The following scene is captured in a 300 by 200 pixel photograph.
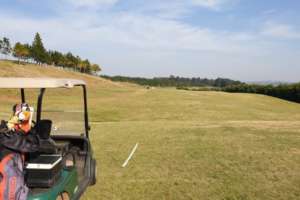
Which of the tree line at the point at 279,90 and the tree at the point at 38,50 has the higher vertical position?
the tree at the point at 38,50

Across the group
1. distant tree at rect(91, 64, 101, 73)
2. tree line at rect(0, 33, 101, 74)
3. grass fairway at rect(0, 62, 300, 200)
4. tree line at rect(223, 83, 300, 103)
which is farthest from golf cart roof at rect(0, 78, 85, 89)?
distant tree at rect(91, 64, 101, 73)

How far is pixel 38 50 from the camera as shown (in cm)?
9462

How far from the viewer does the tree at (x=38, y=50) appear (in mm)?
93512

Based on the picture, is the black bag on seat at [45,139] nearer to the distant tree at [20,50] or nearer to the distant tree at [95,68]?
the distant tree at [20,50]

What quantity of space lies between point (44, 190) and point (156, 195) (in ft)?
8.73

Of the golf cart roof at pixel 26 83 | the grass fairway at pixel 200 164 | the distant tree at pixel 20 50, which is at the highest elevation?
the distant tree at pixel 20 50

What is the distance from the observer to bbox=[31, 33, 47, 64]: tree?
307ft

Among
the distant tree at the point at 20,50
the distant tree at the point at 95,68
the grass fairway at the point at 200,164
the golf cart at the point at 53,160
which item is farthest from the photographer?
the distant tree at the point at 95,68

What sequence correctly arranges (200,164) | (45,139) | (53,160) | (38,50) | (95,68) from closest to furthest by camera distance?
(53,160)
(45,139)
(200,164)
(38,50)
(95,68)

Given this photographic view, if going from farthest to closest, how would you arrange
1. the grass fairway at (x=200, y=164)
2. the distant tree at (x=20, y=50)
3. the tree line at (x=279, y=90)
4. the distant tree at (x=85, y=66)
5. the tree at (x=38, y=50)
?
the distant tree at (x=85, y=66) → the distant tree at (x=20, y=50) → the tree at (x=38, y=50) → the tree line at (x=279, y=90) → the grass fairway at (x=200, y=164)

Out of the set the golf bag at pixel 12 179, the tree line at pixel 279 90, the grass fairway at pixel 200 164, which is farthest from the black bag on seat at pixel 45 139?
the tree line at pixel 279 90

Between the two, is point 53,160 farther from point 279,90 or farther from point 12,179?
point 279,90

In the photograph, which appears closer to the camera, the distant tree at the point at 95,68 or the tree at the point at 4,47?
the tree at the point at 4,47

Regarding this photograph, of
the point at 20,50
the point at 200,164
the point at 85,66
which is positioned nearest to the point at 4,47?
the point at 20,50
